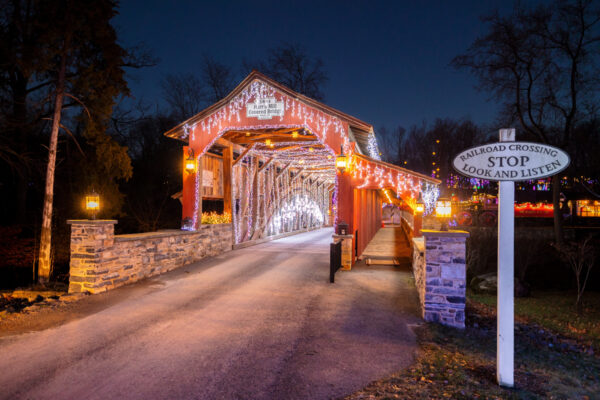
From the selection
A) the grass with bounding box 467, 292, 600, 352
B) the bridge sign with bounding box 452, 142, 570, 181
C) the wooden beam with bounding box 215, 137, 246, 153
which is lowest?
the grass with bounding box 467, 292, 600, 352

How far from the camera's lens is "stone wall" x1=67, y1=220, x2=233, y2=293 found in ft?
24.0

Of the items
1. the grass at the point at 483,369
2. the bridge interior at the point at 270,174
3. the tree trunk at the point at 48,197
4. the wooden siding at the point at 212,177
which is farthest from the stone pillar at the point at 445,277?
the tree trunk at the point at 48,197

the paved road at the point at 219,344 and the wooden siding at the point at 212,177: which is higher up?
the wooden siding at the point at 212,177

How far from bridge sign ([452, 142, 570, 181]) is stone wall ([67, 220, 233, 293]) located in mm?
6859

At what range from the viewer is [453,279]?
18.8ft

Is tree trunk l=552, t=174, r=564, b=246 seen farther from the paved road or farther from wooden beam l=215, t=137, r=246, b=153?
wooden beam l=215, t=137, r=246, b=153

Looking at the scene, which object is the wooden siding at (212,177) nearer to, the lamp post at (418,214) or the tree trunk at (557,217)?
the lamp post at (418,214)

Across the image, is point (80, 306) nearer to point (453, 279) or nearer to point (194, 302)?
point (194, 302)

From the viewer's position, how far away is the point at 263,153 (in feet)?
53.4

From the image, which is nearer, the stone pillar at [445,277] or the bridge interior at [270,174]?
the stone pillar at [445,277]

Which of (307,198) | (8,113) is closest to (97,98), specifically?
(8,113)

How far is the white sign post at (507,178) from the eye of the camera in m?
3.76

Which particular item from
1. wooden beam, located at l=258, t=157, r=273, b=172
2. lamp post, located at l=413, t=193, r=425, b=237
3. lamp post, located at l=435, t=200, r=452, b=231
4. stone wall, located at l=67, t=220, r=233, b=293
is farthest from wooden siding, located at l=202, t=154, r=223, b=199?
lamp post, located at l=435, t=200, r=452, b=231

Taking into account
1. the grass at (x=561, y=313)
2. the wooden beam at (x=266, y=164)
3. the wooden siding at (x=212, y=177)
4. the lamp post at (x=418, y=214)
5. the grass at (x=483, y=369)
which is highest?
the wooden beam at (x=266, y=164)
